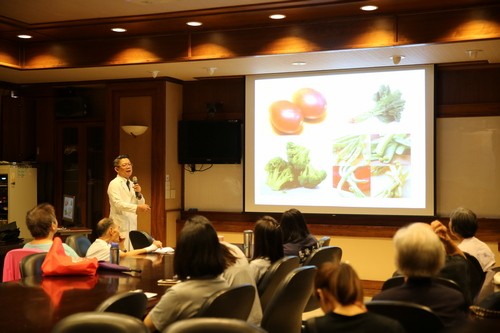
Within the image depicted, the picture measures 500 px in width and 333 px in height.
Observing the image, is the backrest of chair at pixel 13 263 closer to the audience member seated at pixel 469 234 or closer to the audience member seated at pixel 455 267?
the audience member seated at pixel 455 267

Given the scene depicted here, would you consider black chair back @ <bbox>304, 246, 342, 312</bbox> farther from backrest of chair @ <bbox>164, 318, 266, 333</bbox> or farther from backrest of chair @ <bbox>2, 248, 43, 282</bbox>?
backrest of chair @ <bbox>164, 318, 266, 333</bbox>

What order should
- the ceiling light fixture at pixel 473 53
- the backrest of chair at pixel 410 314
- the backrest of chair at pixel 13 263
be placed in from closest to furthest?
the backrest of chair at pixel 410 314
the backrest of chair at pixel 13 263
the ceiling light fixture at pixel 473 53

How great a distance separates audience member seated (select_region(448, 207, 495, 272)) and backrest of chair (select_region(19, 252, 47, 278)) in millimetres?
2780

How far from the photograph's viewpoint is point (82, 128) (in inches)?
375

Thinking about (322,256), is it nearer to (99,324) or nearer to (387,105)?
(99,324)

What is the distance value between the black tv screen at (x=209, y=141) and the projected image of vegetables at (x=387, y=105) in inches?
68.2

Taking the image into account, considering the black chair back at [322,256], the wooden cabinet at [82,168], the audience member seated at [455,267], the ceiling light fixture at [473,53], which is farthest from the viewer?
the wooden cabinet at [82,168]

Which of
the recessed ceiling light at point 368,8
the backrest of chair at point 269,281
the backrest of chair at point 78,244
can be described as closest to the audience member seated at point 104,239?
the backrest of chair at point 78,244

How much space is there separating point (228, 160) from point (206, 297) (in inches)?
222

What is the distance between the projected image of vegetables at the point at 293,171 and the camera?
328 inches

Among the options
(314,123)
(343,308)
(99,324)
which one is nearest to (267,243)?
(343,308)

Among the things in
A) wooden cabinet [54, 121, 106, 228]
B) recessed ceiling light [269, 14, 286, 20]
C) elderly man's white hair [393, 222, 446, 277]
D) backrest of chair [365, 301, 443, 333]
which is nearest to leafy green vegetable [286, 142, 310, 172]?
recessed ceiling light [269, 14, 286, 20]

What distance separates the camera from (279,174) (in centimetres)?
850

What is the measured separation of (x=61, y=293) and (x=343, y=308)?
1.87 metres
